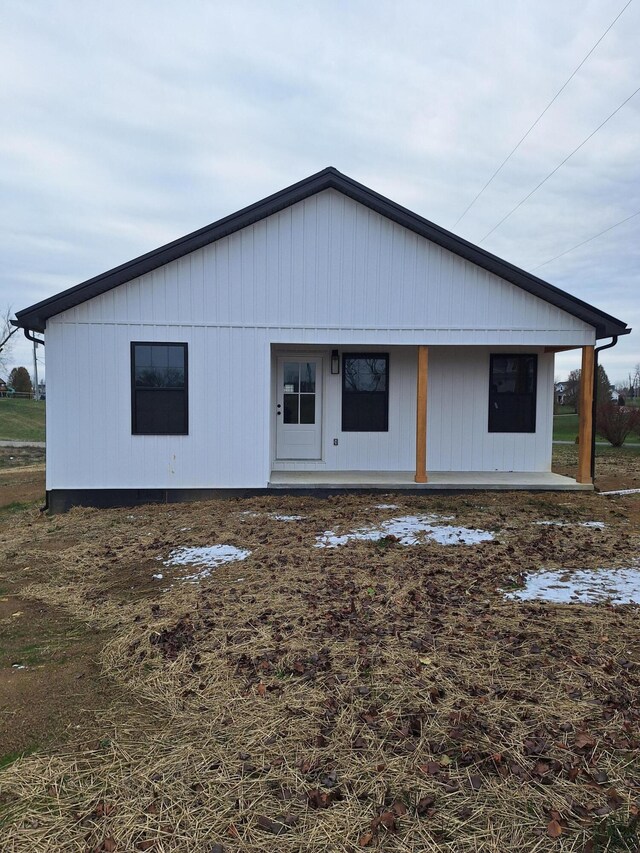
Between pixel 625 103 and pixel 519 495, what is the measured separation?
9270mm

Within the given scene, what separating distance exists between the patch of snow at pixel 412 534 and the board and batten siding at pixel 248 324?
2.55 m

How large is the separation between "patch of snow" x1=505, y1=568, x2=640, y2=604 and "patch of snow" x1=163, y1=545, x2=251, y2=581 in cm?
270

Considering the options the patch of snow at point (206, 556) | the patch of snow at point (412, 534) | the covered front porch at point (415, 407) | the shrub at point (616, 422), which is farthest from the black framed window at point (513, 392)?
the shrub at point (616, 422)

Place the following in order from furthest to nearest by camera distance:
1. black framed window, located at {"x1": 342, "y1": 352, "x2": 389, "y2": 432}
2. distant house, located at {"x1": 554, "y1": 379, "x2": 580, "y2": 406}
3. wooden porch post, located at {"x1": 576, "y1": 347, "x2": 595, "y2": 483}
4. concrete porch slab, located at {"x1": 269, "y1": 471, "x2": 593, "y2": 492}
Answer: distant house, located at {"x1": 554, "y1": 379, "x2": 580, "y2": 406} → black framed window, located at {"x1": 342, "y1": 352, "x2": 389, "y2": 432} → wooden porch post, located at {"x1": 576, "y1": 347, "x2": 595, "y2": 483} → concrete porch slab, located at {"x1": 269, "y1": 471, "x2": 593, "y2": 492}

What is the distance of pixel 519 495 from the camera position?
8586mm

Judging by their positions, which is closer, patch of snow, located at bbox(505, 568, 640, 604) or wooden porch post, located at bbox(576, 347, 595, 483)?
patch of snow, located at bbox(505, 568, 640, 604)

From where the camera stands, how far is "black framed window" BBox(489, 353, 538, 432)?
980cm

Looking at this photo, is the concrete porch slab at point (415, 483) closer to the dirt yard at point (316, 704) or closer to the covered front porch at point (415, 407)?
the covered front porch at point (415, 407)

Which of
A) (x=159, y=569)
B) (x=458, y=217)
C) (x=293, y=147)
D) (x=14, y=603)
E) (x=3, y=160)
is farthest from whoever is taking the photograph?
(x=458, y=217)

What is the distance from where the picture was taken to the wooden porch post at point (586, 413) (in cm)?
882

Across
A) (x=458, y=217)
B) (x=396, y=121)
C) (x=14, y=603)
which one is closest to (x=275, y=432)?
(x=14, y=603)

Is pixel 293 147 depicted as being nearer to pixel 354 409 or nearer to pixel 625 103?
pixel 625 103

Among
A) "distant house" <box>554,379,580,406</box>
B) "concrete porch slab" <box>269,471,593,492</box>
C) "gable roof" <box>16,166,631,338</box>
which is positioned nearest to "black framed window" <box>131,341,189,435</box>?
"gable roof" <box>16,166,631,338</box>

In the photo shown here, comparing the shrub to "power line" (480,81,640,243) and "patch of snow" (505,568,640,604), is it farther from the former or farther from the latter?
"patch of snow" (505,568,640,604)
